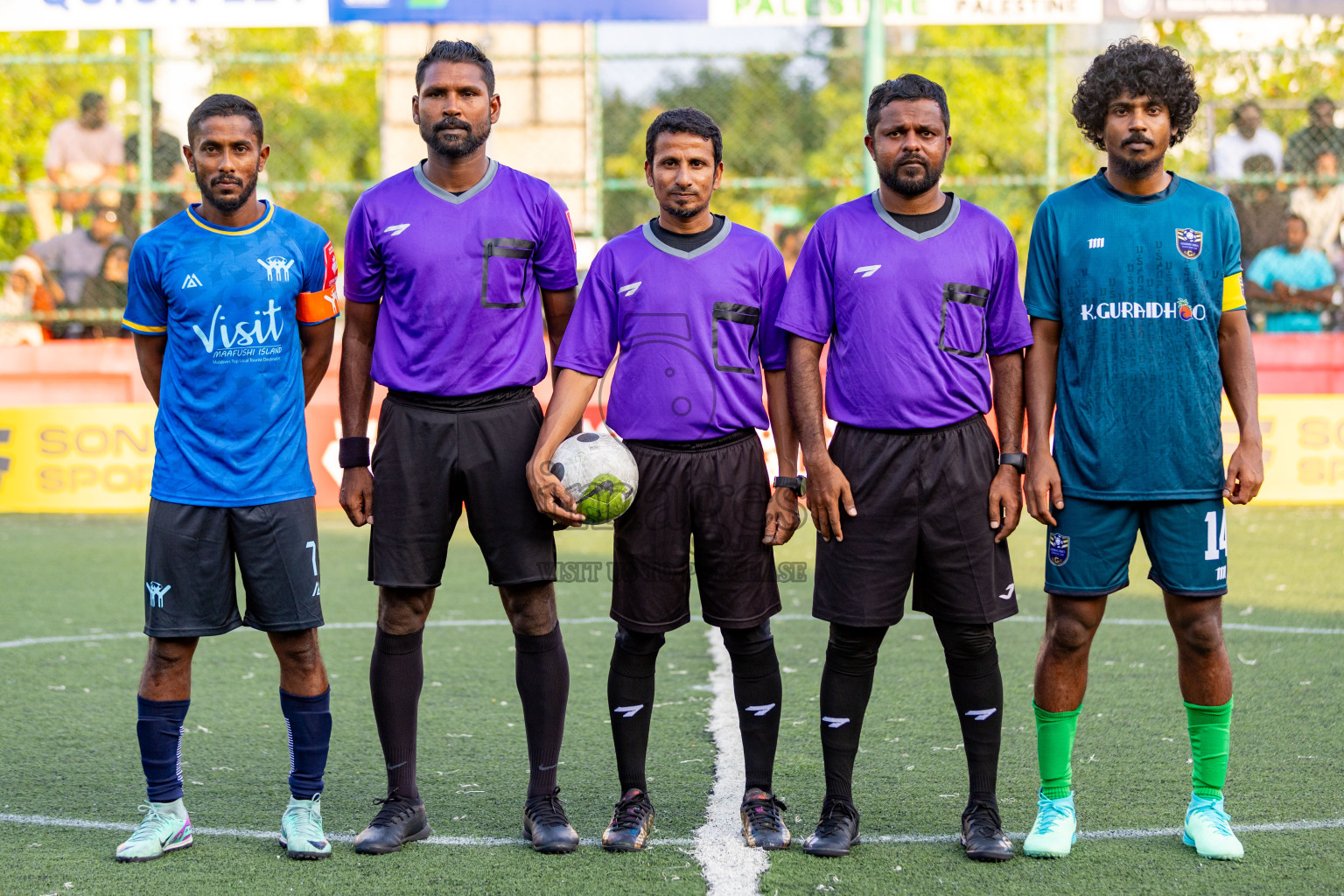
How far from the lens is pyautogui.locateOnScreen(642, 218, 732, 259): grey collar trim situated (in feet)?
13.9

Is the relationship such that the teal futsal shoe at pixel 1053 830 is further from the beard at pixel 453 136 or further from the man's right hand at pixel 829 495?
the beard at pixel 453 136

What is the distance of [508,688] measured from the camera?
244 inches

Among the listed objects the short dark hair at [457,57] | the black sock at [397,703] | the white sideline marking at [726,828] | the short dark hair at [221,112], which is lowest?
the white sideline marking at [726,828]

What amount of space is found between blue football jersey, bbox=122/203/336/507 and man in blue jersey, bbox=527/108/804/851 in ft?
2.63

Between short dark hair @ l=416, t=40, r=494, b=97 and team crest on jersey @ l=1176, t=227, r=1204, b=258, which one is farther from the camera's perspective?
short dark hair @ l=416, t=40, r=494, b=97

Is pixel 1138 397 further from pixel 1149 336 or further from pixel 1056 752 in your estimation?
pixel 1056 752

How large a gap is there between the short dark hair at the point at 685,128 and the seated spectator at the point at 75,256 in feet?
34.3

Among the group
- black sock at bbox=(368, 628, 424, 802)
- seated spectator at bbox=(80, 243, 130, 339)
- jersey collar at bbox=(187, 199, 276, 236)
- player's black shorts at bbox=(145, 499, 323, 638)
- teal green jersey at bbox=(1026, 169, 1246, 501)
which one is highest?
seated spectator at bbox=(80, 243, 130, 339)

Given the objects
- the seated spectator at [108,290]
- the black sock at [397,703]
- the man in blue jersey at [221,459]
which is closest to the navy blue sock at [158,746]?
the man in blue jersey at [221,459]

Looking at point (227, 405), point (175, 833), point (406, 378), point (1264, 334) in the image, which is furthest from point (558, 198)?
point (1264, 334)

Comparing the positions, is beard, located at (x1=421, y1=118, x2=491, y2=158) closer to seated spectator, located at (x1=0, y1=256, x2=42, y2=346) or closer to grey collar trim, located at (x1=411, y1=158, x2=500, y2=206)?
grey collar trim, located at (x1=411, y1=158, x2=500, y2=206)

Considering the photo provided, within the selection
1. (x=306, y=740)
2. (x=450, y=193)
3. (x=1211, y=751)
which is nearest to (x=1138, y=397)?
(x=1211, y=751)

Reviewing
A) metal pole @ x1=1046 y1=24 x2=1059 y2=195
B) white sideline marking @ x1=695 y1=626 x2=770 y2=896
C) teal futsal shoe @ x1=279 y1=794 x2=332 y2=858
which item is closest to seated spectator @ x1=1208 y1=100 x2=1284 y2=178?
metal pole @ x1=1046 y1=24 x2=1059 y2=195

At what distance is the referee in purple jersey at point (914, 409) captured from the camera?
407 centimetres
